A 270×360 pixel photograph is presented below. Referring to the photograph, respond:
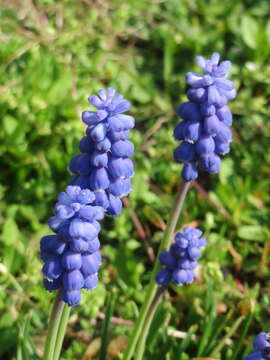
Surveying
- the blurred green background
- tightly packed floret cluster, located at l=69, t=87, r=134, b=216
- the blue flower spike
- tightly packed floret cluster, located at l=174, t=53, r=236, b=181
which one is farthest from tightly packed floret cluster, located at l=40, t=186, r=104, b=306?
the blurred green background

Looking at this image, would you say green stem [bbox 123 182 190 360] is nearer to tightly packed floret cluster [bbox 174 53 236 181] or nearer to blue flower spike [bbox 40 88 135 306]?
tightly packed floret cluster [bbox 174 53 236 181]

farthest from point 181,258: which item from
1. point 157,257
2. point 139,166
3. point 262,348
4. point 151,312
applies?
point 139,166

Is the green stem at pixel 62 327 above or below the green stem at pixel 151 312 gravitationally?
above

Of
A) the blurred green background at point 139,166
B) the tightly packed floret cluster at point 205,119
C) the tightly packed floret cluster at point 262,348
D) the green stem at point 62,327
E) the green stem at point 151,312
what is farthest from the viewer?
the blurred green background at point 139,166

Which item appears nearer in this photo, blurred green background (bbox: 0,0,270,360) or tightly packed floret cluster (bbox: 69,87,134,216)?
tightly packed floret cluster (bbox: 69,87,134,216)

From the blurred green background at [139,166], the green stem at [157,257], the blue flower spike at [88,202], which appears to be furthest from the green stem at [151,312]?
the blue flower spike at [88,202]

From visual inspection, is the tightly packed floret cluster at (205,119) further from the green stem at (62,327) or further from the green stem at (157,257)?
the green stem at (62,327)

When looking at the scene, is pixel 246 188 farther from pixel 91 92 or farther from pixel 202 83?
pixel 202 83
